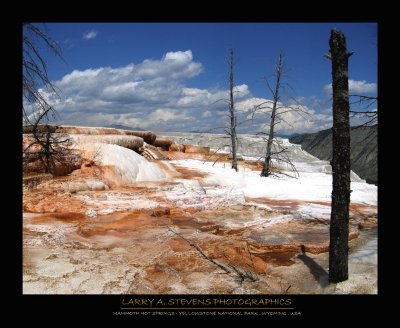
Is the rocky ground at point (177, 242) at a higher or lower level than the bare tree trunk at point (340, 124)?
lower

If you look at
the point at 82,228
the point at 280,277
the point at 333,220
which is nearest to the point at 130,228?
the point at 82,228

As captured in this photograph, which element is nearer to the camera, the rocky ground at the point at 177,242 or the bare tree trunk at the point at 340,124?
the bare tree trunk at the point at 340,124

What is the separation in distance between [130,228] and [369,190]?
9.21 meters

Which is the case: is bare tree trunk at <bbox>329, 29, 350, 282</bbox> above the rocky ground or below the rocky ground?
above

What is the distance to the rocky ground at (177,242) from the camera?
198 inches

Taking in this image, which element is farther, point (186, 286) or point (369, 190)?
point (369, 190)

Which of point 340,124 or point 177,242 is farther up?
point 340,124

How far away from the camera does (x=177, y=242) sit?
6715 mm

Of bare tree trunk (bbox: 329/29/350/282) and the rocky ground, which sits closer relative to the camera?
bare tree trunk (bbox: 329/29/350/282)

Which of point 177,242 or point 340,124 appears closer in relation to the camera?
point 340,124

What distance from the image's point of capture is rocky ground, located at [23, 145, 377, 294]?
16.5 feet

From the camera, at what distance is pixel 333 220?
4840 mm
